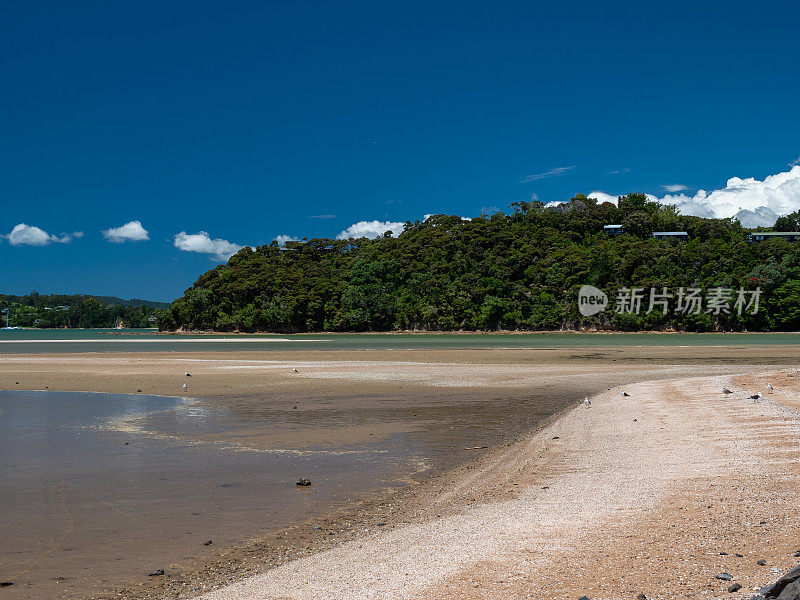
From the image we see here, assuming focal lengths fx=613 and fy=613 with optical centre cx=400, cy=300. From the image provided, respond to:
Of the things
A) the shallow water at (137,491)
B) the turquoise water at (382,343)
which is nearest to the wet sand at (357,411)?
the shallow water at (137,491)

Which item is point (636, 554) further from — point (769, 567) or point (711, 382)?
point (711, 382)

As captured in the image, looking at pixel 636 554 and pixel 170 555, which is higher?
pixel 636 554

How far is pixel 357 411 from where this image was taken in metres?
17.5

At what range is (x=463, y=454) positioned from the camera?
464 inches

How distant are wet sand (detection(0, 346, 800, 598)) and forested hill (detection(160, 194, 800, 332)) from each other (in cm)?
7108

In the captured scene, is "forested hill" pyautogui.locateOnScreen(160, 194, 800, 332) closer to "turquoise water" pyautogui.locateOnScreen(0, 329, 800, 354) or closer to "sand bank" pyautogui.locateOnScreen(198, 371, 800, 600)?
"turquoise water" pyautogui.locateOnScreen(0, 329, 800, 354)

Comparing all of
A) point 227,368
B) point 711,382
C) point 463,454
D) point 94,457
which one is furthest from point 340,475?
point 227,368

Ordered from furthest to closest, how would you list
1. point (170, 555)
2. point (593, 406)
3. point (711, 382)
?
point (711, 382) → point (593, 406) → point (170, 555)

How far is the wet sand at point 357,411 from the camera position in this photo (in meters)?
6.69

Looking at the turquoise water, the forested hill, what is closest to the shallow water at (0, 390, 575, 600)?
the turquoise water

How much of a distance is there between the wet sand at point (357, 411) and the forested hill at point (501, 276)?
7108 cm

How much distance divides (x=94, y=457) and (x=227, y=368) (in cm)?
2094

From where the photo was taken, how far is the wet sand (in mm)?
6688

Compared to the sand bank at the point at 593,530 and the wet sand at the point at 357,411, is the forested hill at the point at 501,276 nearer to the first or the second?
the wet sand at the point at 357,411
